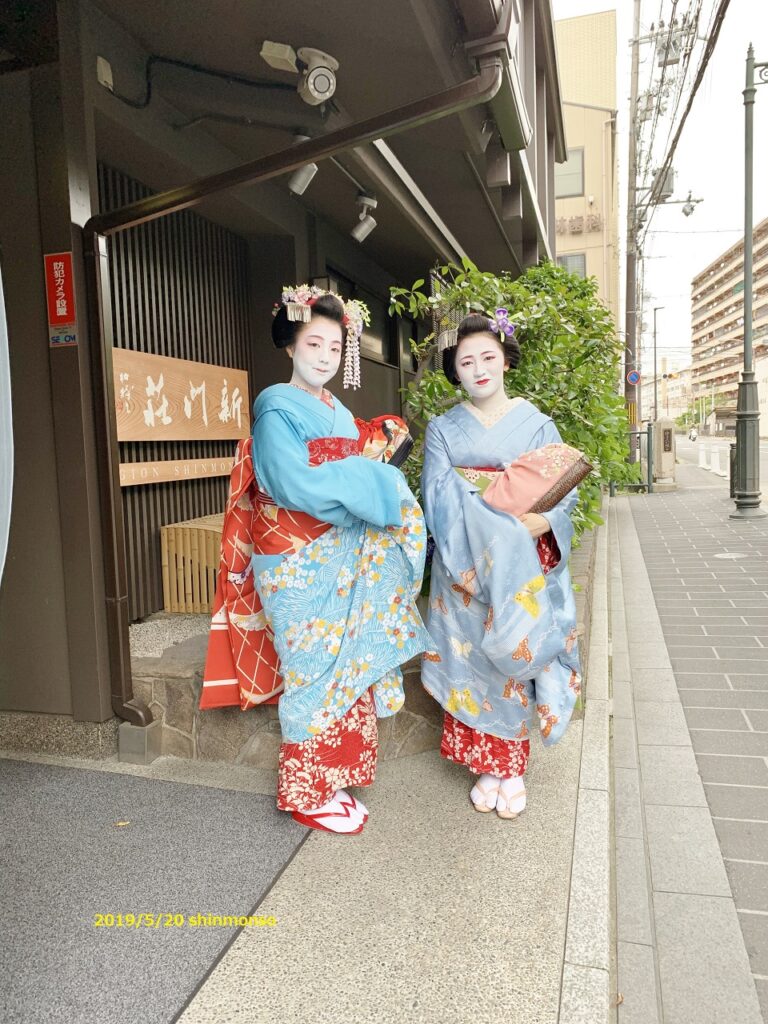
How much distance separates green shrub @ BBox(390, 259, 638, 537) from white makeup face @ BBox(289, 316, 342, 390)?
129 centimetres

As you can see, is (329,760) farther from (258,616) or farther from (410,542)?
(410,542)

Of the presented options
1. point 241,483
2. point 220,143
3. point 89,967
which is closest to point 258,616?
point 241,483

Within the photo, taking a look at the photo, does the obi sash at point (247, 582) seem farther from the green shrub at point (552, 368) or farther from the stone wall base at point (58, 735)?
the green shrub at point (552, 368)

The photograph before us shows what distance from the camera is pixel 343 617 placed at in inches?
109

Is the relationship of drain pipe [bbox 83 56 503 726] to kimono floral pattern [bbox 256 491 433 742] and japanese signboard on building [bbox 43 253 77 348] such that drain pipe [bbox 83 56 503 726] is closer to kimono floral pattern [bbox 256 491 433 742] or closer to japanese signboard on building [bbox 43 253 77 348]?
japanese signboard on building [bbox 43 253 77 348]

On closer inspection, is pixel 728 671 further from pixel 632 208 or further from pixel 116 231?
pixel 632 208

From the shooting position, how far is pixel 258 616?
117 inches

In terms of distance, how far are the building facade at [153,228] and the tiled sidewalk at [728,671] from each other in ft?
8.89

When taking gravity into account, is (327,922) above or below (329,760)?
below

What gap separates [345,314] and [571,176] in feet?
77.8

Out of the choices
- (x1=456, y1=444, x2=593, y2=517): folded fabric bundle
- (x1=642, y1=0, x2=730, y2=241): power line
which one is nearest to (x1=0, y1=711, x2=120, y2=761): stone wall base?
(x1=456, y1=444, x2=593, y2=517): folded fabric bundle

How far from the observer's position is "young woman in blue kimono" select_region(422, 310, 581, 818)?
8.93 ft

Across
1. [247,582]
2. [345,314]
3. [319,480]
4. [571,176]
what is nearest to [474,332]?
[345,314]

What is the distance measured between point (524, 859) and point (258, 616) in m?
1.40
